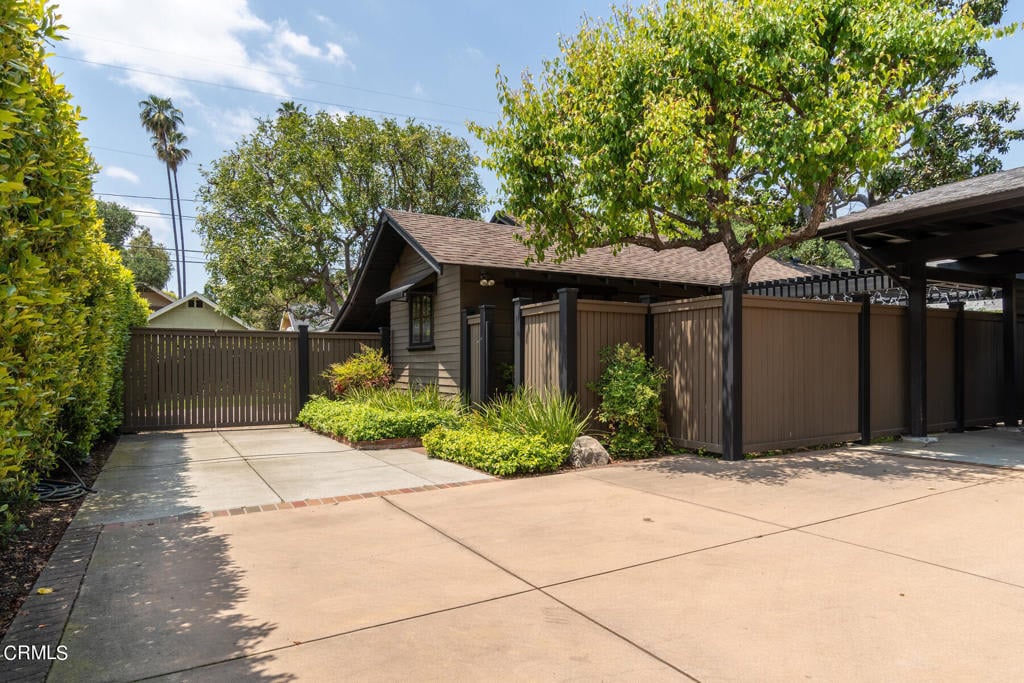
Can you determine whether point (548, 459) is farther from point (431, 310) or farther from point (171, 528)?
point (431, 310)

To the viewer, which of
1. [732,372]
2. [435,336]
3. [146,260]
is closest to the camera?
[732,372]

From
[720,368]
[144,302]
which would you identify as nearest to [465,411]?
[720,368]

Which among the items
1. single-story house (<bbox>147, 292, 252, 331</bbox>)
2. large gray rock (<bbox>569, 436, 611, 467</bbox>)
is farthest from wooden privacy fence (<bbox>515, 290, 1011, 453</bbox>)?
single-story house (<bbox>147, 292, 252, 331</bbox>)

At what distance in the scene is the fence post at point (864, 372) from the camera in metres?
8.80

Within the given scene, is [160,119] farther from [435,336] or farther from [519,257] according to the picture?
[519,257]

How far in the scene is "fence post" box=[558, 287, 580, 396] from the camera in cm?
809

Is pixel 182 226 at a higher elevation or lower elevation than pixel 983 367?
higher

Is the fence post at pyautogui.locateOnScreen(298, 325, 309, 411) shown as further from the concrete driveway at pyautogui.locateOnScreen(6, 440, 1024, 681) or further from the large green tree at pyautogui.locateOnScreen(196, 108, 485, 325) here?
the large green tree at pyautogui.locateOnScreen(196, 108, 485, 325)

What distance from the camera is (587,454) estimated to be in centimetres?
756

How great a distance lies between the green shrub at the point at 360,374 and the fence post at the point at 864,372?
839cm

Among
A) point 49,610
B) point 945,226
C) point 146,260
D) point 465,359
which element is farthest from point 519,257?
point 146,260

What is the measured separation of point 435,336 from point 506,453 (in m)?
5.24

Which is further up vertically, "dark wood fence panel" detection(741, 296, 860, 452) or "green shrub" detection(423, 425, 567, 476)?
"dark wood fence panel" detection(741, 296, 860, 452)
